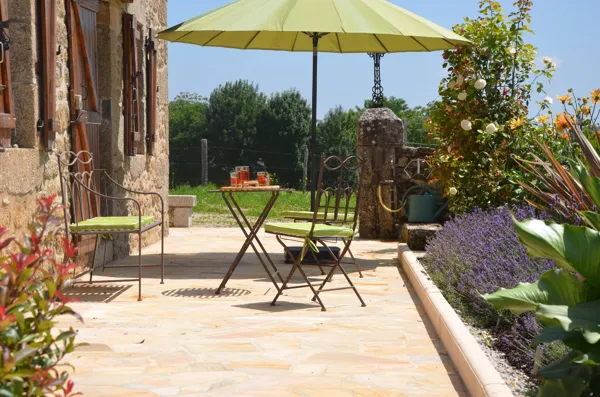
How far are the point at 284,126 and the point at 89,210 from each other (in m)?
21.9

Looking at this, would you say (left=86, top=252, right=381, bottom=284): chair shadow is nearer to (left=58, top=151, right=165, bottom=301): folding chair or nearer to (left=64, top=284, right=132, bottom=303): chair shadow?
(left=64, top=284, right=132, bottom=303): chair shadow

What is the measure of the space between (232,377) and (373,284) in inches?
109

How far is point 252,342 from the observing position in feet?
13.3

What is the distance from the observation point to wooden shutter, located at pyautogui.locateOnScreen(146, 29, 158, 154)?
8.30 metres

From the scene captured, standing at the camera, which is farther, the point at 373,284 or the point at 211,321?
the point at 373,284

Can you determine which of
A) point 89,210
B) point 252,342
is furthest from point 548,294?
point 89,210

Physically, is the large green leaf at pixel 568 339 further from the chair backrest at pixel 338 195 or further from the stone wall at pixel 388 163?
the stone wall at pixel 388 163

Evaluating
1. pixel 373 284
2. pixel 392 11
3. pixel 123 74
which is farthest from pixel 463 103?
pixel 123 74

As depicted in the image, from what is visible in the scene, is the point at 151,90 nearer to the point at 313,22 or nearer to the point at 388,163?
the point at 388,163

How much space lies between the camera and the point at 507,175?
6891 millimetres

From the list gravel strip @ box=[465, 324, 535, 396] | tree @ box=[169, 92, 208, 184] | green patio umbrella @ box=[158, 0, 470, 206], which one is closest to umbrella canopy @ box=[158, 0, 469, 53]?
green patio umbrella @ box=[158, 0, 470, 206]

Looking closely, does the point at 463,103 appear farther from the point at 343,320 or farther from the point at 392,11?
the point at 343,320

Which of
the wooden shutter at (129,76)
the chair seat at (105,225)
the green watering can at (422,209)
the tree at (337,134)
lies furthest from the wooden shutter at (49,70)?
the tree at (337,134)

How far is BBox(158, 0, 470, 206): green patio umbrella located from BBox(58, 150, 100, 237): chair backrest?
1237 mm
